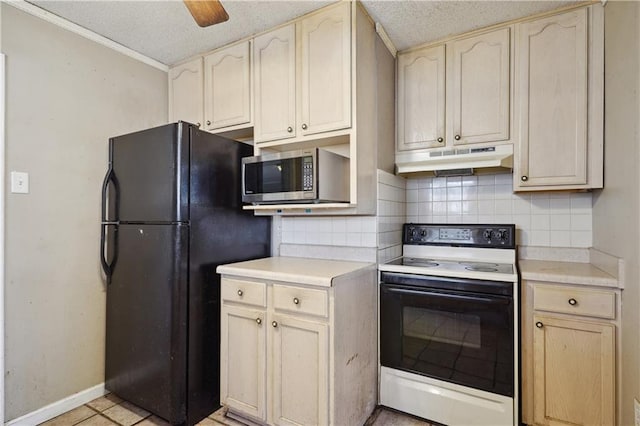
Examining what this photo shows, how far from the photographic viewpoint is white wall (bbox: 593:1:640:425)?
134cm

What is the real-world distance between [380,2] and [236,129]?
3.84ft

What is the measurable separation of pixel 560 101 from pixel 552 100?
4cm

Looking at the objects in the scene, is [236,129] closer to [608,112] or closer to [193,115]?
[193,115]

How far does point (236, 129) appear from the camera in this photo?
227cm

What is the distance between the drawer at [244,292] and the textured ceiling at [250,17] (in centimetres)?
156

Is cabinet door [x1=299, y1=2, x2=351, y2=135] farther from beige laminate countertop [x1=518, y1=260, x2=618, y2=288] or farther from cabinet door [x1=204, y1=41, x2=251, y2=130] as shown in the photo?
beige laminate countertop [x1=518, y1=260, x2=618, y2=288]

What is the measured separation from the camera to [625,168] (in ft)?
4.79

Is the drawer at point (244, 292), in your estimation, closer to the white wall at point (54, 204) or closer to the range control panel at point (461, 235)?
the white wall at point (54, 204)

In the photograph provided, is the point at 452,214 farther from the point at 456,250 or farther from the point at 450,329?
the point at 450,329

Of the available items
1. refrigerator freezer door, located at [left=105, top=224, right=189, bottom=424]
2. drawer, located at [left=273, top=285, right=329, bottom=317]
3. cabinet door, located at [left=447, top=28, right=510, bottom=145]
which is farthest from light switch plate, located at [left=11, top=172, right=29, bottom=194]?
cabinet door, located at [left=447, top=28, right=510, bottom=145]

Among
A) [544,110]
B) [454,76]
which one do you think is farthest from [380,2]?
[544,110]

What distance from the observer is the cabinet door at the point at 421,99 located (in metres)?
2.16

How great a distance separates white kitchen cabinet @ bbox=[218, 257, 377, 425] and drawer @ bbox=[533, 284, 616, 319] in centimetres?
85

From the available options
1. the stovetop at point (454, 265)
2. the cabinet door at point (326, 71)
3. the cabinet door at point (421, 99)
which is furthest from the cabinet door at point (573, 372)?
the cabinet door at point (326, 71)
